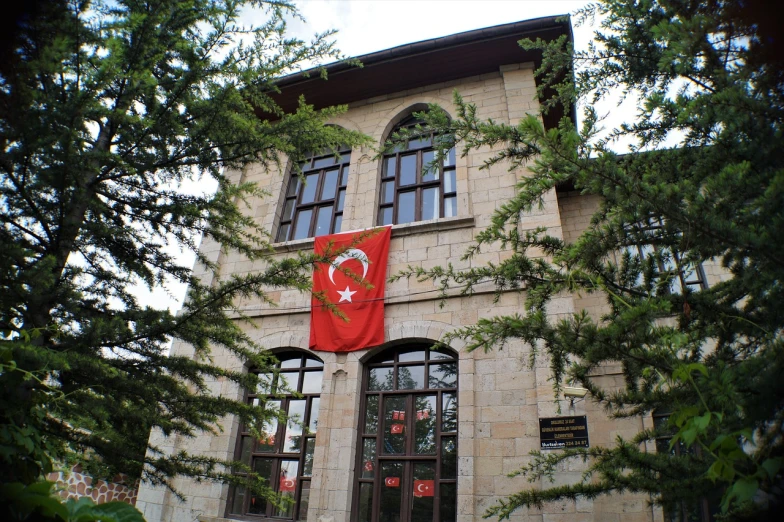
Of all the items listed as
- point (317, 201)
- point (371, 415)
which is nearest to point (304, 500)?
point (371, 415)

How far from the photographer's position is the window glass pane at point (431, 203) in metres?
9.12

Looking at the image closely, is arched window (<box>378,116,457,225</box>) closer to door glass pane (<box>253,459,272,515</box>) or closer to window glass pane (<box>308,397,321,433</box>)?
window glass pane (<box>308,397,321,433</box>)

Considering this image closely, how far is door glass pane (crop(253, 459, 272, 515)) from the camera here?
25.0 feet

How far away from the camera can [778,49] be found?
4.64 ft

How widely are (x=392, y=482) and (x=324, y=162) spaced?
6.90m

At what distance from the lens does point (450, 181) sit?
30.6 feet

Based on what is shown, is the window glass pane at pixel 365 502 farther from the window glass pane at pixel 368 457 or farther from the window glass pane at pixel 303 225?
the window glass pane at pixel 303 225

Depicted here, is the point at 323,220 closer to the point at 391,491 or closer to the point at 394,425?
the point at 394,425

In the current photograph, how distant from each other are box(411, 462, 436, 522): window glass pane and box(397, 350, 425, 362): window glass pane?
5.32ft

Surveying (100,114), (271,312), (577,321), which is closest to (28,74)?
(100,114)

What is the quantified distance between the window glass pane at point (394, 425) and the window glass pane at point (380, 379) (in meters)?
0.23

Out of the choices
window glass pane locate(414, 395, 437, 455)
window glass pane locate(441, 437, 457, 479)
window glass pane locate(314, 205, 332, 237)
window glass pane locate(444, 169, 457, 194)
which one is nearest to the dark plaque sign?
window glass pane locate(441, 437, 457, 479)

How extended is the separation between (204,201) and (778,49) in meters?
5.05

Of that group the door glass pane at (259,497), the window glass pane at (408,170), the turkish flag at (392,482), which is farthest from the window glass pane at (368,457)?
the window glass pane at (408,170)
